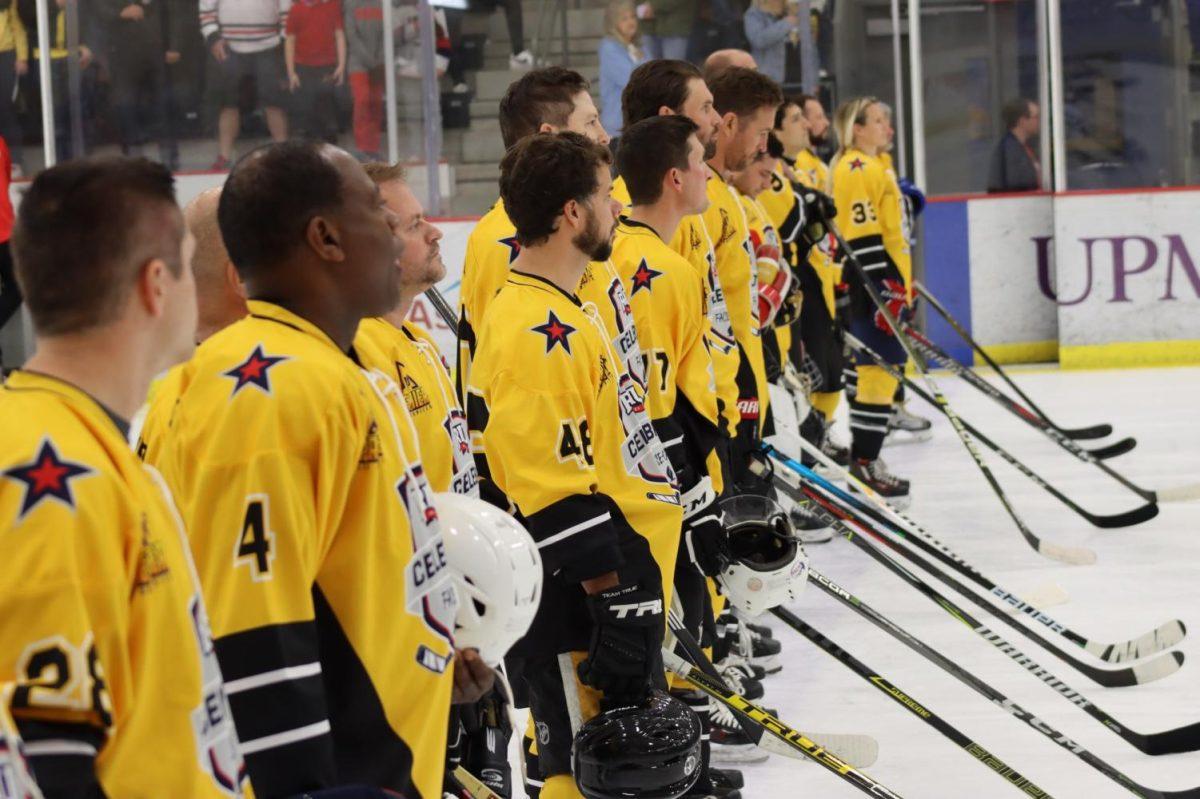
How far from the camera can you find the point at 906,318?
21.2ft

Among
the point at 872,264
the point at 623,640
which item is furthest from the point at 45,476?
the point at 872,264

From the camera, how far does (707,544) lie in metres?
3.08

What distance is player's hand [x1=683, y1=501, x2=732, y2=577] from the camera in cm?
307

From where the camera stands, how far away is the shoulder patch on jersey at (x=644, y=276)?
310 cm

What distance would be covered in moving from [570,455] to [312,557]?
0.94m

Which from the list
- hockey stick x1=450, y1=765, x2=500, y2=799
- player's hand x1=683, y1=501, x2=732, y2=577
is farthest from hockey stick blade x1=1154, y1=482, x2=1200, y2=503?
hockey stick x1=450, y1=765, x2=500, y2=799

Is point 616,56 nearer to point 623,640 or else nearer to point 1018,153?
point 1018,153

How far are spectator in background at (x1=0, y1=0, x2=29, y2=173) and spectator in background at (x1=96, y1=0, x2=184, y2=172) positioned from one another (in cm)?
43

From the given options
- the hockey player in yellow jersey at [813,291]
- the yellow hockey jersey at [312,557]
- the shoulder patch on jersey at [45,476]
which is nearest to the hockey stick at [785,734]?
the yellow hockey jersey at [312,557]

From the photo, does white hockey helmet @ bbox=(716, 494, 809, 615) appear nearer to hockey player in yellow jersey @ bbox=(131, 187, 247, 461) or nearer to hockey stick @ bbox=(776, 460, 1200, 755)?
hockey stick @ bbox=(776, 460, 1200, 755)

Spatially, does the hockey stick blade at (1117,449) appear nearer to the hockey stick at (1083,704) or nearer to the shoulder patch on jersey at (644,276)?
the hockey stick at (1083,704)

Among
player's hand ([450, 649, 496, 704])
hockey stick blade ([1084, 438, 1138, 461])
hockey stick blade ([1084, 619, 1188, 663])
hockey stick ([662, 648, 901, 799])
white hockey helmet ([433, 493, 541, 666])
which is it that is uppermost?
white hockey helmet ([433, 493, 541, 666])

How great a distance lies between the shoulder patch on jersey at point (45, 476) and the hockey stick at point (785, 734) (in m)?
1.72

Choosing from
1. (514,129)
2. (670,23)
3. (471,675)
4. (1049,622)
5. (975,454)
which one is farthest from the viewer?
(670,23)
